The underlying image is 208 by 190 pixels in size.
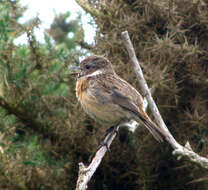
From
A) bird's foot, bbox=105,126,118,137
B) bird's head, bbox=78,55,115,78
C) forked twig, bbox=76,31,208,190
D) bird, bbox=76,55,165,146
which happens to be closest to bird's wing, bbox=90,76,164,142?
bird, bbox=76,55,165,146

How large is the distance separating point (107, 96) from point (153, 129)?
82cm

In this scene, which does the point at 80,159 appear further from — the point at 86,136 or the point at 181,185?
the point at 181,185

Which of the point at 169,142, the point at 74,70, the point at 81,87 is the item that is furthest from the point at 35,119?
the point at 169,142

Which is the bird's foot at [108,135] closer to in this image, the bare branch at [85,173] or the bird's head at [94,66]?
the bare branch at [85,173]

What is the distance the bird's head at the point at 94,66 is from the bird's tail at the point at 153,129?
67cm

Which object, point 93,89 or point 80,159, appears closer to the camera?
point 80,159

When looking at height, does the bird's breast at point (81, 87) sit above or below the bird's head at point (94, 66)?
below

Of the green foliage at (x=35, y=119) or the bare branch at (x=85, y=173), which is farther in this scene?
the green foliage at (x=35, y=119)

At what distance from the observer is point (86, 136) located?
4117mm

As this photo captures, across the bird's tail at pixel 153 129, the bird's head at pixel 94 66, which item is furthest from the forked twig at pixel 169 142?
the bird's head at pixel 94 66

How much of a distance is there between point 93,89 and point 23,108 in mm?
783

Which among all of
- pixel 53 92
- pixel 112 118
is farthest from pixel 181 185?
pixel 53 92

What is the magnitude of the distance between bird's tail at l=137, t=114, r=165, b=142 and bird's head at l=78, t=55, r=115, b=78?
67 centimetres

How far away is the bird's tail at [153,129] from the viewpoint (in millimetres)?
3699
